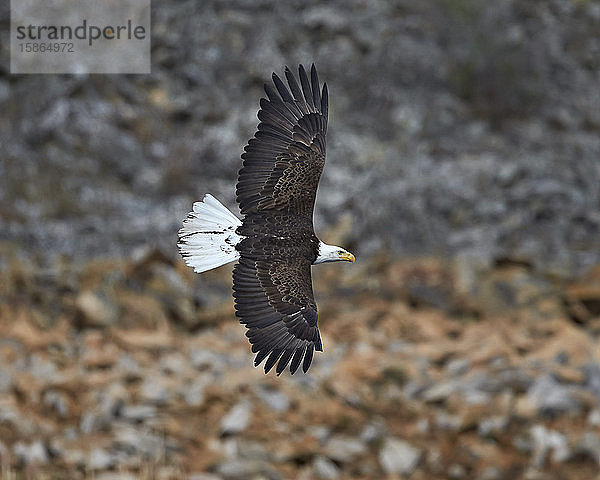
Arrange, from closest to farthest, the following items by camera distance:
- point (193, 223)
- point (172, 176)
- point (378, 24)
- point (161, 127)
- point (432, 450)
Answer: point (193, 223) → point (432, 450) → point (172, 176) → point (161, 127) → point (378, 24)

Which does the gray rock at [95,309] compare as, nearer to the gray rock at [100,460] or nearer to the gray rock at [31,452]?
the gray rock at [31,452]

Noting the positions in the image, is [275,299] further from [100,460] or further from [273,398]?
[273,398]

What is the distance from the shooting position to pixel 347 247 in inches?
506

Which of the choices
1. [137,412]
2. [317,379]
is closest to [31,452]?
[137,412]

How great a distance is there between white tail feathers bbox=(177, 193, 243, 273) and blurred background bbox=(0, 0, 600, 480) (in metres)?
6.84

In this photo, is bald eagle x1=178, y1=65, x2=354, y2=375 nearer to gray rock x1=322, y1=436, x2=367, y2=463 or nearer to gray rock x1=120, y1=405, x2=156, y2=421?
gray rock x1=322, y1=436, x2=367, y2=463

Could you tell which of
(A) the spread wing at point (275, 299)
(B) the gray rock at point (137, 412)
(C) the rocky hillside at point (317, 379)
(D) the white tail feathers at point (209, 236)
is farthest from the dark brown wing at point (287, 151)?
(B) the gray rock at point (137, 412)

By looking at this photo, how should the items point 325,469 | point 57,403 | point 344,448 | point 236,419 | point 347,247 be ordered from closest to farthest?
point 325,469
point 344,448
point 236,419
point 57,403
point 347,247

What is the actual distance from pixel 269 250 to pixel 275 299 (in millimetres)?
238

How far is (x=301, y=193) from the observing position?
4.73m

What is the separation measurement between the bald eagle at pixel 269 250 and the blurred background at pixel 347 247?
673cm

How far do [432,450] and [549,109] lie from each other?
6451mm

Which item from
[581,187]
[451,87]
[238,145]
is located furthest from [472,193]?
[238,145]

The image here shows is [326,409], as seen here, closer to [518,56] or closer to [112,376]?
[112,376]
